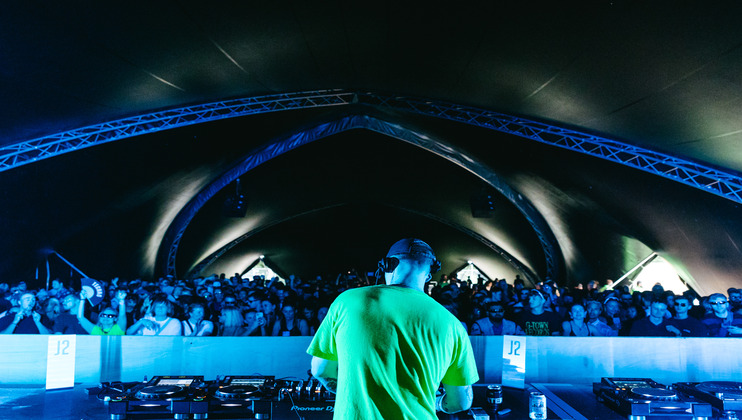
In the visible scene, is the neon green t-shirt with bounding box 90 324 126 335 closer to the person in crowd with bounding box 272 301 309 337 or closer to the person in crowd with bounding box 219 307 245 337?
the person in crowd with bounding box 219 307 245 337

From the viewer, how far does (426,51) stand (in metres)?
9.01

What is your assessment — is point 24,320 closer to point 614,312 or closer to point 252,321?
point 252,321

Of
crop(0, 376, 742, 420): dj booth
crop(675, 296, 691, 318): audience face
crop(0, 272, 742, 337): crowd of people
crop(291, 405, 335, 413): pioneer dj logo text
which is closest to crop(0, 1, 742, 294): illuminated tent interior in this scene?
crop(675, 296, 691, 318): audience face

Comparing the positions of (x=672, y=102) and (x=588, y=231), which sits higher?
(x=672, y=102)

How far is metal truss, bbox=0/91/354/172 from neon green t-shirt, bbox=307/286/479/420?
34.1 ft

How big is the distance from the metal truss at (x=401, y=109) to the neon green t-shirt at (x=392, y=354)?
9.02 meters

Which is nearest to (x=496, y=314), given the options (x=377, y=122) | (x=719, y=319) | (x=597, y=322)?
(x=597, y=322)

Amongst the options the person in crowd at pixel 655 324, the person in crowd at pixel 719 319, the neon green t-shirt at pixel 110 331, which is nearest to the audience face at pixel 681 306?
the person in crowd at pixel 655 324

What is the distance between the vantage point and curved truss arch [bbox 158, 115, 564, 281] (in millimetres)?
15180

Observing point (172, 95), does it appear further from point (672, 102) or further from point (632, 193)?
point (632, 193)

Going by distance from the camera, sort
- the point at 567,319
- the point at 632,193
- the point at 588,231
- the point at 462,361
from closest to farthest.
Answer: the point at 462,361 < the point at 567,319 < the point at 632,193 < the point at 588,231

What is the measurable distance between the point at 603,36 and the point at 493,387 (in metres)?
5.58

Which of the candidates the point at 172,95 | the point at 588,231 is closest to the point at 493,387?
the point at 172,95

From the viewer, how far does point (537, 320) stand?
6.09 meters
